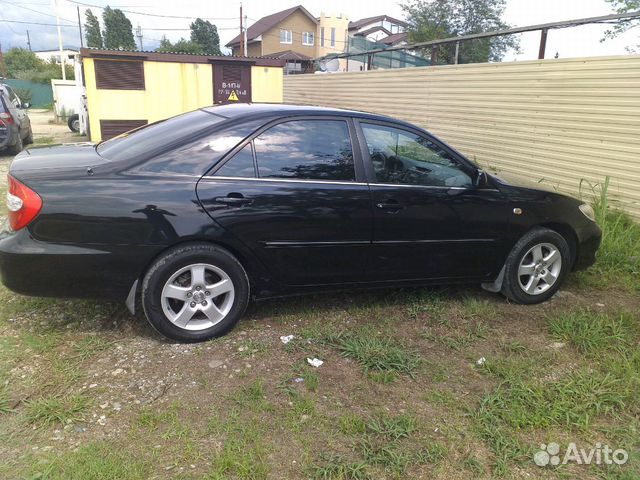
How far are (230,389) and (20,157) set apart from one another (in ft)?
7.26

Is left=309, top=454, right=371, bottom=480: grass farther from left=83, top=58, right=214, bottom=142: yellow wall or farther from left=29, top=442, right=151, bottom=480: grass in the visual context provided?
left=83, top=58, right=214, bottom=142: yellow wall

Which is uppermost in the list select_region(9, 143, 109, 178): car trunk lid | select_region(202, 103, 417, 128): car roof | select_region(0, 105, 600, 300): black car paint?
select_region(202, 103, 417, 128): car roof

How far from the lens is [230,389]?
9.62ft

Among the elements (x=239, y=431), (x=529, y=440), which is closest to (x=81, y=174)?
(x=239, y=431)

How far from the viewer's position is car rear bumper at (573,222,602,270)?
14.5 feet

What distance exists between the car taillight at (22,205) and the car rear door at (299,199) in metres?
0.94

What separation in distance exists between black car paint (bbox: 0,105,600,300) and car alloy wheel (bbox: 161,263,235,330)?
19cm

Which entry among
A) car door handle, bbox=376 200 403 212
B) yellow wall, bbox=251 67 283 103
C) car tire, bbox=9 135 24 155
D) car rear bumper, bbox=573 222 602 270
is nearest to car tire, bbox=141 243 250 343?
car door handle, bbox=376 200 403 212

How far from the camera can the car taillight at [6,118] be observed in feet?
36.0

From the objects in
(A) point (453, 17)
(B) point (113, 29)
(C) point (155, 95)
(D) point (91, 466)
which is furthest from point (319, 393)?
(B) point (113, 29)

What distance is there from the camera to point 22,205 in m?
2.98

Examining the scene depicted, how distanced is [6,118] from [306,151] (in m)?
10.3

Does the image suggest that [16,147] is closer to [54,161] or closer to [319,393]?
[54,161]

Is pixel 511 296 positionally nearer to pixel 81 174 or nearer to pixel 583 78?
pixel 81 174
